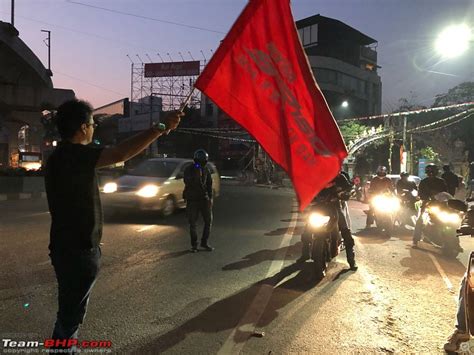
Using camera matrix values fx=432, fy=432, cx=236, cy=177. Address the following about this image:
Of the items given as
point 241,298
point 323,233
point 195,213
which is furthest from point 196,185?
point 241,298

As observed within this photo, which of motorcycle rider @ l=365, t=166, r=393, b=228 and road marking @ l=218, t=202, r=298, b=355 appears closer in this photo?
road marking @ l=218, t=202, r=298, b=355

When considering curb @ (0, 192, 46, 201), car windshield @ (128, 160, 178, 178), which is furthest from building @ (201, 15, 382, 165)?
car windshield @ (128, 160, 178, 178)

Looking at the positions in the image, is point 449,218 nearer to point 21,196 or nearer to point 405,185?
point 405,185

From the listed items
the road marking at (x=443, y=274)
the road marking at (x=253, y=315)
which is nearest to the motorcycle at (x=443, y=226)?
the road marking at (x=443, y=274)

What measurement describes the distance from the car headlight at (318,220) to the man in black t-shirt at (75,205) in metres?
3.84

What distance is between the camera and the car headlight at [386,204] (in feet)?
32.6

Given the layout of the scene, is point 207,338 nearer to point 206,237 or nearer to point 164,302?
point 164,302

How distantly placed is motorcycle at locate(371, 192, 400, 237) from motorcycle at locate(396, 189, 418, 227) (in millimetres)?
490

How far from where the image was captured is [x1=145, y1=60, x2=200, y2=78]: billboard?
172 ft

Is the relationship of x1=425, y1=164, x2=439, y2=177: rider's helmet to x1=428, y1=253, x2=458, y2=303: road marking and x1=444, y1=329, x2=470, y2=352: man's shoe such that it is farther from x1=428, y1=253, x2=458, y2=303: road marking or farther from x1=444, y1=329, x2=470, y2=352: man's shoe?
x1=444, y1=329, x2=470, y2=352: man's shoe

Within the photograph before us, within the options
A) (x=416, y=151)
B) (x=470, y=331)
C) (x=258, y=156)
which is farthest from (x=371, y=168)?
(x=470, y=331)

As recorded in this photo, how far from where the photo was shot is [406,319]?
4371mm

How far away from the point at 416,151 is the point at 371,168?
14.2ft

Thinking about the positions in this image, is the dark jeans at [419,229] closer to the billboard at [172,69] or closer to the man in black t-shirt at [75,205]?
the man in black t-shirt at [75,205]
